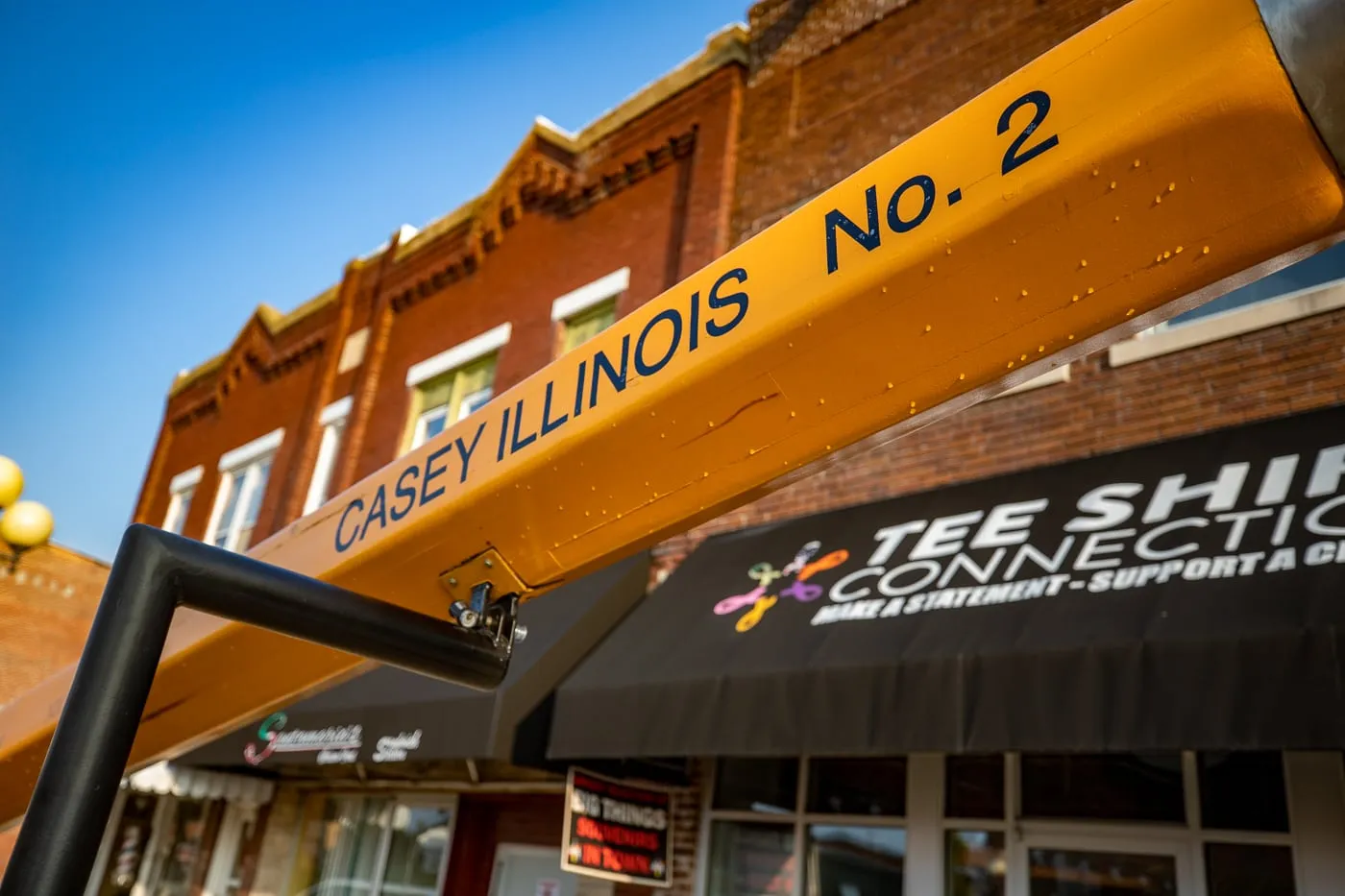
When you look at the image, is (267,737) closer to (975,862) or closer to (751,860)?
(751,860)

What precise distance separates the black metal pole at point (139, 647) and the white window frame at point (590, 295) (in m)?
8.39

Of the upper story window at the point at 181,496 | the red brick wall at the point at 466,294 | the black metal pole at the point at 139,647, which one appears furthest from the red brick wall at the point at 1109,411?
the upper story window at the point at 181,496

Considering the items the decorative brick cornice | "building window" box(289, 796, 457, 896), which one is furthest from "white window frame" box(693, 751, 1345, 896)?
the decorative brick cornice

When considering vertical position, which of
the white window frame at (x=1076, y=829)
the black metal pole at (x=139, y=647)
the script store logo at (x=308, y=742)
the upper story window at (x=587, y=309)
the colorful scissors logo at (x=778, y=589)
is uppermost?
the upper story window at (x=587, y=309)

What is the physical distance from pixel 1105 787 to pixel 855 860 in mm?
1662

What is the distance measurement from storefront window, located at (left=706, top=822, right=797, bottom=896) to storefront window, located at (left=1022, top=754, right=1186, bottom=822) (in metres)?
Answer: 1.69

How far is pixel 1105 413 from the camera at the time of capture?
6781 millimetres

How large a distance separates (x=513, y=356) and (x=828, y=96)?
417 cm

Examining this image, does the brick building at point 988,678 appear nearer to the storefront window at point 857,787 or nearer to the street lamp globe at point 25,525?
the storefront window at point 857,787

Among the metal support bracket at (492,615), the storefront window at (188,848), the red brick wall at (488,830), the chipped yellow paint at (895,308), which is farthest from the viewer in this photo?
the storefront window at (188,848)

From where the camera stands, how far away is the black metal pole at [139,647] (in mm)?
1815

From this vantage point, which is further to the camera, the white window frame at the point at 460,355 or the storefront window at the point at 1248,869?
the white window frame at the point at 460,355

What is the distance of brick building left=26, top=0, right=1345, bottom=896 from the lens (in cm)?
539

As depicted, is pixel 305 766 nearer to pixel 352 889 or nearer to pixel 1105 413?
pixel 352 889
